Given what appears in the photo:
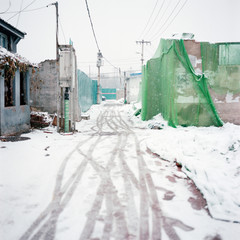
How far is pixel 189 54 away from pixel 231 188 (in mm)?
7753

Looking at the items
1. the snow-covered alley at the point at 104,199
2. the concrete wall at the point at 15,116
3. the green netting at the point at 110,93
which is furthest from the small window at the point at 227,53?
the green netting at the point at 110,93

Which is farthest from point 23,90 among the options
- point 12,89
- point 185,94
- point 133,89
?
point 133,89

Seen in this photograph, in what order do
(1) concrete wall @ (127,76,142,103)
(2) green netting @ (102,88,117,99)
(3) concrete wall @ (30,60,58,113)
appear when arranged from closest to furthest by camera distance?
(3) concrete wall @ (30,60,58,113) → (1) concrete wall @ (127,76,142,103) → (2) green netting @ (102,88,117,99)

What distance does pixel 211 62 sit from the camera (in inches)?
390

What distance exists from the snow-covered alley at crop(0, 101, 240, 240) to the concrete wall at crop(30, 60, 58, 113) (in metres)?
7.39

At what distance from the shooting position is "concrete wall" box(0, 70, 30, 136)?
26.7ft

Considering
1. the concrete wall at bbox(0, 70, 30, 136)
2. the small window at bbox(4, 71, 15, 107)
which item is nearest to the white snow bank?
the concrete wall at bbox(0, 70, 30, 136)

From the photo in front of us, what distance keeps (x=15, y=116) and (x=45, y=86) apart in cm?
413

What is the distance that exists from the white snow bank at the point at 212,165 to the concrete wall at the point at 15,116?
18.6ft

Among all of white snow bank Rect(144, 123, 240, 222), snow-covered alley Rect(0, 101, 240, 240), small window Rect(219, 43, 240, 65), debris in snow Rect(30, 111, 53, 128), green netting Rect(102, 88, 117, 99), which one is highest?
green netting Rect(102, 88, 117, 99)

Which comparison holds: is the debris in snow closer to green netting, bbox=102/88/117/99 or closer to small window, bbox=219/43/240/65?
small window, bbox=219/43/240/65

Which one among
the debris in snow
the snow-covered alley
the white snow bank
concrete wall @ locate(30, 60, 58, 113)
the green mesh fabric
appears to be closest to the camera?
the snow-covered alley

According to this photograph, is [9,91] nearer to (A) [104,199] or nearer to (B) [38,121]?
(B) [38,121]

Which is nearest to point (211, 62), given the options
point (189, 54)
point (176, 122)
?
point (189, 54)
